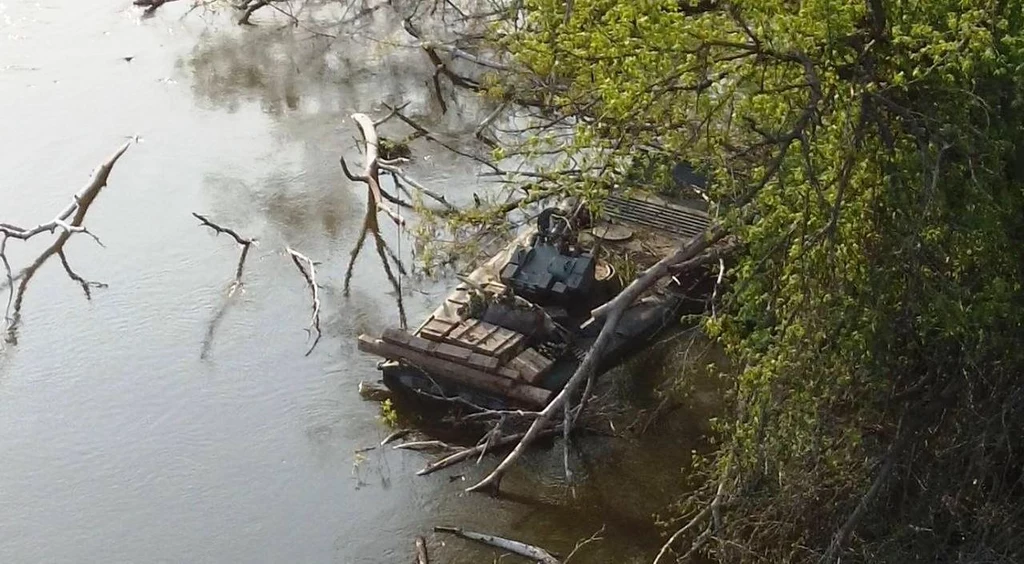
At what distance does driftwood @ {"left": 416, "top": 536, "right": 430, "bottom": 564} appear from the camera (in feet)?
28.0

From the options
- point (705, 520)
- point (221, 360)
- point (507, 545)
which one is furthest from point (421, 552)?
point (221, 360)

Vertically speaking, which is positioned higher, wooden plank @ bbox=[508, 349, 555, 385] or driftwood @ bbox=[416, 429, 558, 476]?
wooden plank @ bbox=[508, 349, 555, 385]

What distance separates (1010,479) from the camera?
6883 mm

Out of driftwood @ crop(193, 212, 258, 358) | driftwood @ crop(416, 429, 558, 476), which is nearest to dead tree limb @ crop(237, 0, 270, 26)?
driftwood @ crop(193, 212, 258, 358)

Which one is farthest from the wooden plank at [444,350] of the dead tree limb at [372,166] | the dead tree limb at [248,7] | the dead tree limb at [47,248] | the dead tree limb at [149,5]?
the dead tree limb at [149,5]

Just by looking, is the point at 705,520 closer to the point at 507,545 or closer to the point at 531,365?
the point at 507,545

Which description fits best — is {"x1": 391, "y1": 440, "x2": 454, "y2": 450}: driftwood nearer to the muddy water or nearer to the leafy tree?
the muddy water

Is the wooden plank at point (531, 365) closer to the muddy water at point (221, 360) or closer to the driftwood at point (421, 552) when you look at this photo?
the muddy water at point (221, 360)

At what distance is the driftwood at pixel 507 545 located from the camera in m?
8.48

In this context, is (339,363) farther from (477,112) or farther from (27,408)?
(477,112)

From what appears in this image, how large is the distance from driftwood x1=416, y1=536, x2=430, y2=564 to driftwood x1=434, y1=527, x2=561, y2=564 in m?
0.18

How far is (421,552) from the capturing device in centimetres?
859

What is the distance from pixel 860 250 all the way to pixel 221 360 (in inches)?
259

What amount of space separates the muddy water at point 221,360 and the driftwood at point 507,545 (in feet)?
0.31
